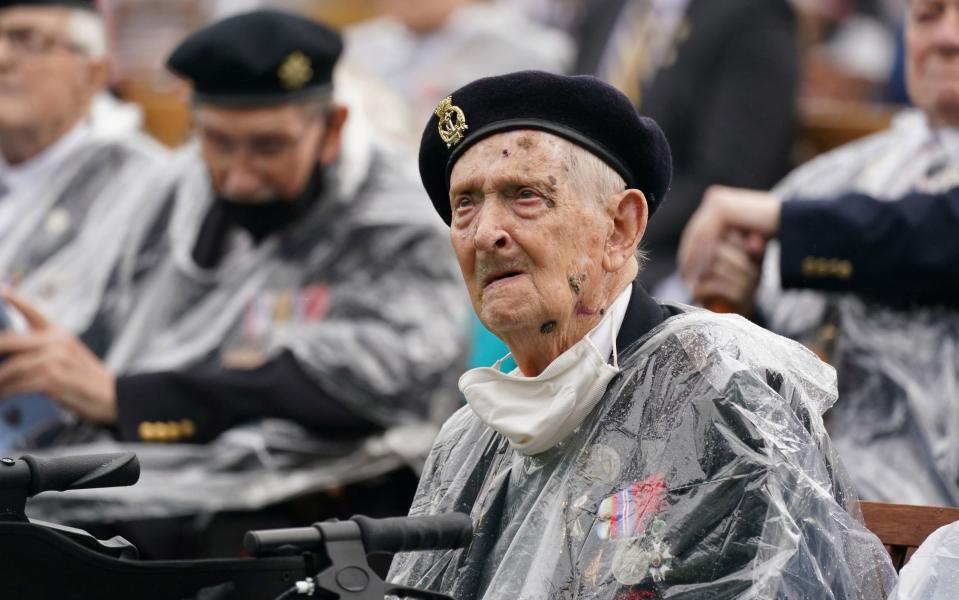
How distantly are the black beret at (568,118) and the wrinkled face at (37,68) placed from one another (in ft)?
12.6

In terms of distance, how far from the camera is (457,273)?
576 centimetres

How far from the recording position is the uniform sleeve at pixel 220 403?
5.56 metres

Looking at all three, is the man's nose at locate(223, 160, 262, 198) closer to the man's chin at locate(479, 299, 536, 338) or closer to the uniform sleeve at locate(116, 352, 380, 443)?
the uniform sleeve at locate(116, 352, 380, 443)

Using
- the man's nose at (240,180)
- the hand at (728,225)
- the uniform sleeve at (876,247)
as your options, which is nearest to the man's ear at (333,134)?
the man's nose at (240,180)

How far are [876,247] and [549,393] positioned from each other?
1820 millimetres

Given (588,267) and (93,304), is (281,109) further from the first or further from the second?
(588,267)

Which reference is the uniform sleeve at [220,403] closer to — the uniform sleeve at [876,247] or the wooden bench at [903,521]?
the uniform sleeve at [876,247]

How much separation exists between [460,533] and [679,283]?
355 cm

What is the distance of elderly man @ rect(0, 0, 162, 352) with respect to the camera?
6441 millimetres

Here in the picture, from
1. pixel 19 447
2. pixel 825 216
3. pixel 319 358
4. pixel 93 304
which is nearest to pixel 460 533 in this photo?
pixel 825 216

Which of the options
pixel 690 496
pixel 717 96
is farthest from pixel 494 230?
pixel 717 96

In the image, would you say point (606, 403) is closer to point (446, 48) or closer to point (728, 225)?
point (728, 225)

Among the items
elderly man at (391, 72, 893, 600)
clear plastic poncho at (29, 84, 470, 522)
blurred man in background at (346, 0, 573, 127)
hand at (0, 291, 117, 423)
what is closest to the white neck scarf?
elderly man at (391, 72, 893, 600)

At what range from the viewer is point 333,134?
19.4 ft
